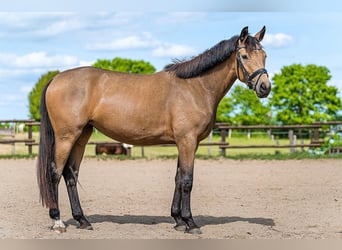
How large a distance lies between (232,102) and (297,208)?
43.1m

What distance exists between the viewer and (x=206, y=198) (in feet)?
29.0

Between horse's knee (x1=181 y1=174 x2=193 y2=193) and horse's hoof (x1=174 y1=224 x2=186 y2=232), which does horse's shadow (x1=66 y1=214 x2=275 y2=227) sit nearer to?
horse's hoof (x1=174 y1=224 x2=186 y2=232)

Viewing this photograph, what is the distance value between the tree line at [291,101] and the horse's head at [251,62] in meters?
39.5

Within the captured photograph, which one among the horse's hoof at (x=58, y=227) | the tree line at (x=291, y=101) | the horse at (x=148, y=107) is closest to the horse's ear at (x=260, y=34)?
the horse at (x=148, y=107)

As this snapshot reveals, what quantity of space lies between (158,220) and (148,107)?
1635 mm

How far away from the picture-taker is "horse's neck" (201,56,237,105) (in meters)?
6.41

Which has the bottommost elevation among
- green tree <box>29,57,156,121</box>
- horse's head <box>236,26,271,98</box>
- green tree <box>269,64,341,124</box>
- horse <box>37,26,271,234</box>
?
horse <box>37,26,271,234</box>

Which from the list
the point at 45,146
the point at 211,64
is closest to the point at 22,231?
the point at 45,146

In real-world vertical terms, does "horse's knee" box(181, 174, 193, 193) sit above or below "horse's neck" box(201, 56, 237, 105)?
below

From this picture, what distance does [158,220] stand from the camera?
23.0 ft

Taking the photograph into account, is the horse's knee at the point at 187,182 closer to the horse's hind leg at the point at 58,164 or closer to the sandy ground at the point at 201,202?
the sandy ground at the point at 201,202

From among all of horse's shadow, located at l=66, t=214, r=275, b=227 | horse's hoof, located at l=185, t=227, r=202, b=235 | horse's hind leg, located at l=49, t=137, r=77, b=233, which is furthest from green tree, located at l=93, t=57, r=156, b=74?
horse's hoof, located at l=185, t=227, r=202, b=235

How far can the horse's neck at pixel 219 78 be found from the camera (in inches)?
253

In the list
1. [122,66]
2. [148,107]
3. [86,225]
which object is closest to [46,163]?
[86,225]
